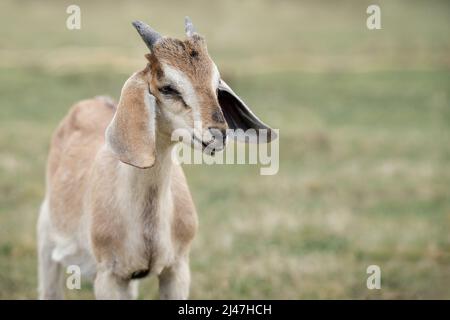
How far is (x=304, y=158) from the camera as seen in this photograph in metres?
15.5

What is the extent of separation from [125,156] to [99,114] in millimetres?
2722

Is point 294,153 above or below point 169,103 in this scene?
above

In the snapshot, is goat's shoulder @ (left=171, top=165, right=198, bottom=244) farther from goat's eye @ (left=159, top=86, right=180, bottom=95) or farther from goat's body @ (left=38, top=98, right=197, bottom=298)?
goat's eye @ (left=159, top=86, right=180, bottom=95)

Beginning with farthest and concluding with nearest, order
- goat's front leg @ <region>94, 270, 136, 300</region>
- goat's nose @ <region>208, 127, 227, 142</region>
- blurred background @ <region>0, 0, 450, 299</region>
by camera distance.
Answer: blurred background @ <region>0, 0, 450, 299</region>, goat's front leg @ <region>94, 270, 136, 300</region>, goat's nose @ <region>208, 127, 227, 142</region>

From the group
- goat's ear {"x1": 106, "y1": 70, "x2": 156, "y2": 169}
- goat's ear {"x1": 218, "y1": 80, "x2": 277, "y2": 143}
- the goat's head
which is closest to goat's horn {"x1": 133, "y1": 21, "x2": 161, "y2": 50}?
the goat's head

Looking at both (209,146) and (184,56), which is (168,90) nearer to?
(184,56)

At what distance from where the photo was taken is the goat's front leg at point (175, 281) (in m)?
6.12

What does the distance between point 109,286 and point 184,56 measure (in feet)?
6.26

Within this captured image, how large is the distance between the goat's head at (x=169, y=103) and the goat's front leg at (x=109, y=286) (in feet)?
4.15

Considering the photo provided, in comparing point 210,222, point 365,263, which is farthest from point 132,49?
point 365,263

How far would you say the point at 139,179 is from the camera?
5660mm

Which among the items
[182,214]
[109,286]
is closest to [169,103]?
[182,214]

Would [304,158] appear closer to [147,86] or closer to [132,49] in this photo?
[147,86]

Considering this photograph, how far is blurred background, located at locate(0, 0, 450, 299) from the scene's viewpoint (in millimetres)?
9125
